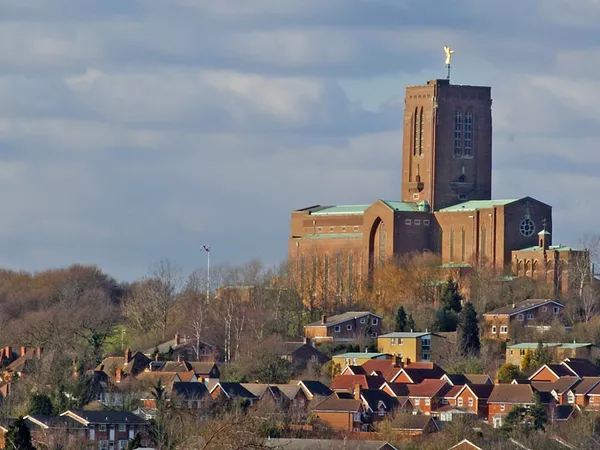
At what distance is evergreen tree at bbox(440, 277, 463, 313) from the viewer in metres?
114

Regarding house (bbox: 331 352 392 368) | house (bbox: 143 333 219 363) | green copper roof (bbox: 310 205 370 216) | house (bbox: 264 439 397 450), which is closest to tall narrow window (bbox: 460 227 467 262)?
green copper roof (bbox: 310 205 370 216)

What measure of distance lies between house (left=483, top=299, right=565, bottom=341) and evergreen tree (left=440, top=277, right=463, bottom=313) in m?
2.76

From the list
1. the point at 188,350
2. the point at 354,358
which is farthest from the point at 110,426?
the point at 188,350

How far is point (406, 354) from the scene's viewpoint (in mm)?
107812

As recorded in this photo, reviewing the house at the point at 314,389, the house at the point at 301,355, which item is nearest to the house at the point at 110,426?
the house at the point at 314,389

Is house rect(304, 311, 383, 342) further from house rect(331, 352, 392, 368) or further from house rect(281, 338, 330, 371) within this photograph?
house rect(331, 352, 392, 368)

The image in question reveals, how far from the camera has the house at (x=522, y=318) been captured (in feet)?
361

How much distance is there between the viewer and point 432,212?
12575 centimetres

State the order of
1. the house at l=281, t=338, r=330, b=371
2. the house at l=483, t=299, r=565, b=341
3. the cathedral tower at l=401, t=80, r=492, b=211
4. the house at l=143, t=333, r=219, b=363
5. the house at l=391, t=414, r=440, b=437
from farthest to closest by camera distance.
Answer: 1. the cathedral tower at l=401, t=80, r=492, b=211
2. the house at l=143, t=333, r=219, b=363
3. the house at l=483, t=299, r=565, b=341
4. the house at l=281, t=338, r=330, b=371
5. the house at l=391, t=414, r=440, b=437

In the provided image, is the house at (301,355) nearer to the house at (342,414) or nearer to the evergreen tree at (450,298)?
the evergreen tree at (450,298)

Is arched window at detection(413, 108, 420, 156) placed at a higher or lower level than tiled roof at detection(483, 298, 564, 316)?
higher

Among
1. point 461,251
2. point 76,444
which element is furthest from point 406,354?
point 76,444

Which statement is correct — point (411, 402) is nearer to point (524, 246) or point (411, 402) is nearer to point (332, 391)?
point (332, 391)

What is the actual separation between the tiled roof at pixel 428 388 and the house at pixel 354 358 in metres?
9.08
